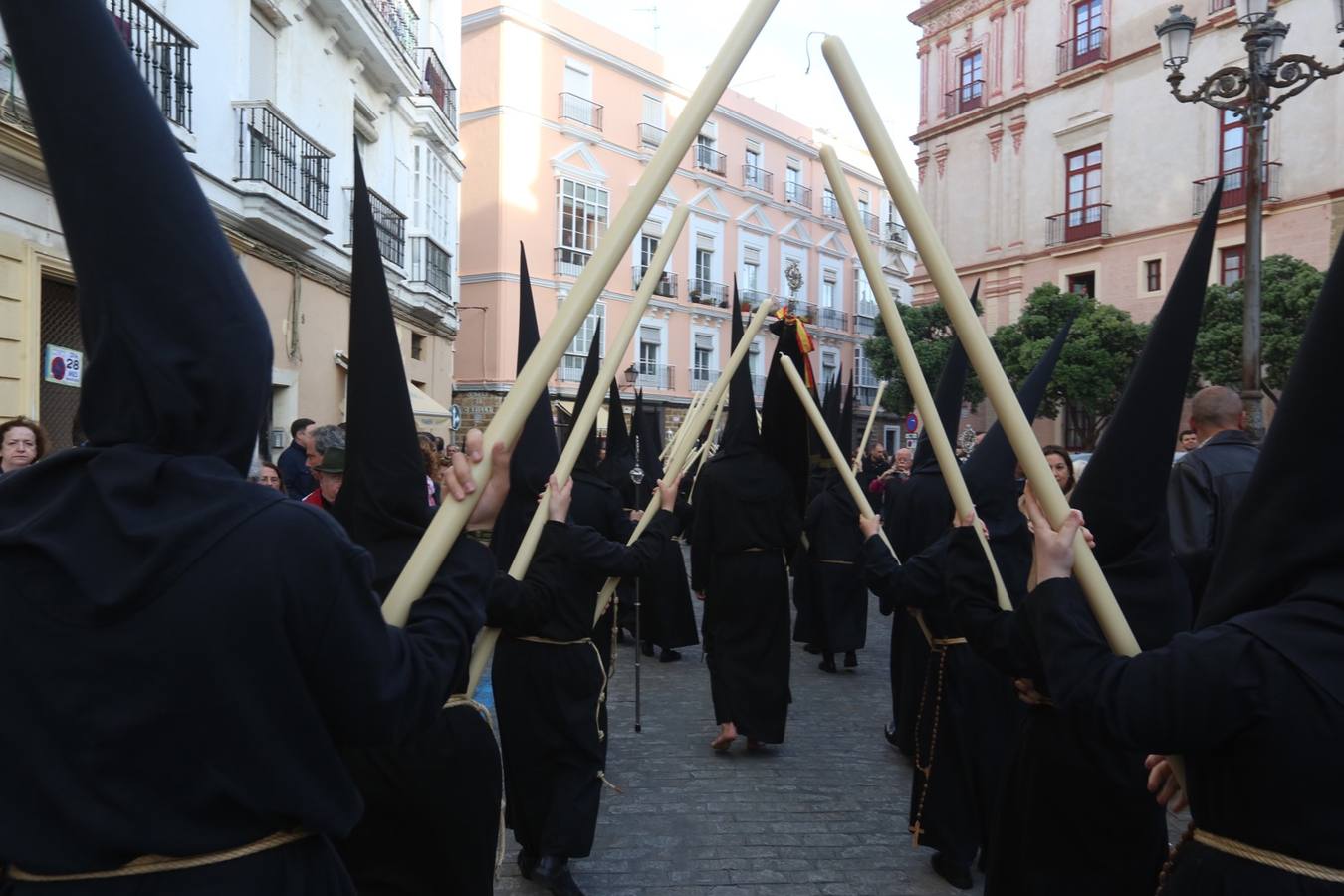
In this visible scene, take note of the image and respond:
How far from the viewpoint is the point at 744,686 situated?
23.1 ft

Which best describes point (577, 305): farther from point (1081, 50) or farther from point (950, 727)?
point (1081, 50)

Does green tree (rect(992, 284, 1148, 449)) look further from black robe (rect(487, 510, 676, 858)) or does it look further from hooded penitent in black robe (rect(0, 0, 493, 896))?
hooded penitent in black robe (rect(0, 0, 493, 896))

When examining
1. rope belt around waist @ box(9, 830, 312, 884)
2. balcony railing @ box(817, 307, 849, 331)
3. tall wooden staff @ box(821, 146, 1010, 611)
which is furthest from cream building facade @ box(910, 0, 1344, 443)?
rope belt around waist @ box(9, 830, 312, 884)

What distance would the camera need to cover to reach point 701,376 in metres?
41.9

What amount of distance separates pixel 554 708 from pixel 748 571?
260 cm

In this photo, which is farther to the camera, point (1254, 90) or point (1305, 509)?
point (1254, 90)

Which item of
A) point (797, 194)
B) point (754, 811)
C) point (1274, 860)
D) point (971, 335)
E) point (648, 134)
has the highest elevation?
point (648, 134)

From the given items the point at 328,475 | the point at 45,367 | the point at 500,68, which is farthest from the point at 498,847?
the point at 500,68

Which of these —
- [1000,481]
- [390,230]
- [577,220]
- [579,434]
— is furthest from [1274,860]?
[577,220]

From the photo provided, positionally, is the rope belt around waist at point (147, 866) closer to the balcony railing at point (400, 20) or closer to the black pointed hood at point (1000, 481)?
the black pointed hood at point (1000, 481)

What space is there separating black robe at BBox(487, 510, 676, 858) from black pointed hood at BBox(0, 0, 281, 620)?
9.93 feet

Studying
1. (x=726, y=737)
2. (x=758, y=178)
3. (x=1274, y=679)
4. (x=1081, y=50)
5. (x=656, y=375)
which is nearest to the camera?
(x=1274, y=679)

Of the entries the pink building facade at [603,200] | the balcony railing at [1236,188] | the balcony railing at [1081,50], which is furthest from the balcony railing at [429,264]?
the balcony railing at [1081,50]

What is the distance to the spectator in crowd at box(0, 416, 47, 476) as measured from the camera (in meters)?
6.08
